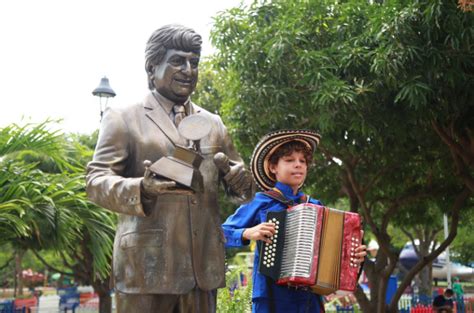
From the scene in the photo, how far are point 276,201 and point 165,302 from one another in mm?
1153

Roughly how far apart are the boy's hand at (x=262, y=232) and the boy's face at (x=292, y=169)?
43 centimetres

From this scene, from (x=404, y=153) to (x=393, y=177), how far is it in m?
2.21

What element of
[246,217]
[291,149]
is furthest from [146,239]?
[291,149]

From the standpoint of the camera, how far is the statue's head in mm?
3053

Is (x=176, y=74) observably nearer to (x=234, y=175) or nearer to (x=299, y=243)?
(x=234, y=175)

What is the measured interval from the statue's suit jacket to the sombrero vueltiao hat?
2.56 ft

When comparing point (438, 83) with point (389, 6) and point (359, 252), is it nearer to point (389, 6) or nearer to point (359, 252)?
point (389, 6)

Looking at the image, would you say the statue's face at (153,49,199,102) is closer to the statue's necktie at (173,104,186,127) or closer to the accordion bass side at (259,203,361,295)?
the statue's necktie at (173,104,186,127)

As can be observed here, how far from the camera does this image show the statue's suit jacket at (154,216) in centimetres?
283

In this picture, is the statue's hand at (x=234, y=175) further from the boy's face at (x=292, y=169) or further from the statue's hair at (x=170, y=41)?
the boy's face at (x=292, y=169)

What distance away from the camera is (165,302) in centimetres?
290

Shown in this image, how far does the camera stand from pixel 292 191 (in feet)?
12.7

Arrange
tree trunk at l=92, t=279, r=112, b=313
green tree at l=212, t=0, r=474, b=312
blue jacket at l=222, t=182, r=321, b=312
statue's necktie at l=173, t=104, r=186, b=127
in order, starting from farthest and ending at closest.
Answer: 1. tree trunk at l=92, t=279, r=112, b=313
2. green tree at l=212, t=0, r=474, b=312
3. blue jacket at l=222, t=182, r=321, b=312
4. statue's necktie at l=173, t=104, r=186, b=127

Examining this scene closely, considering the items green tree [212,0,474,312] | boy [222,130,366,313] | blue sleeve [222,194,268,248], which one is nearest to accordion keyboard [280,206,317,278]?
boy [222,130,366,313]
